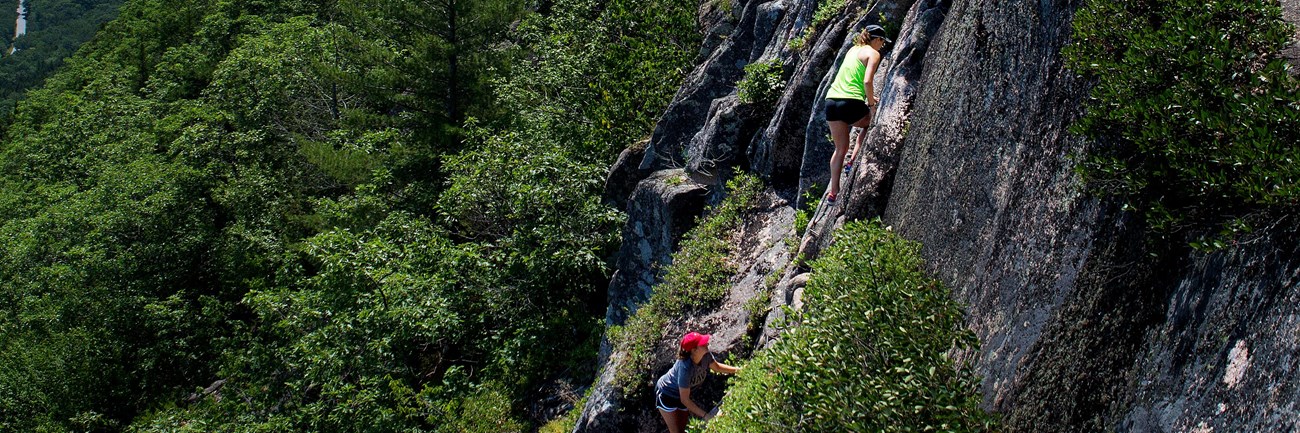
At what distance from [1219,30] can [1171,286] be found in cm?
150

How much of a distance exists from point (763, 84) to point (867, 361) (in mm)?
7739

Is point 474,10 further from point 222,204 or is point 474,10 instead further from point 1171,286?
point 1171,286

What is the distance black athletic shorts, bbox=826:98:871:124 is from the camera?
9.57m

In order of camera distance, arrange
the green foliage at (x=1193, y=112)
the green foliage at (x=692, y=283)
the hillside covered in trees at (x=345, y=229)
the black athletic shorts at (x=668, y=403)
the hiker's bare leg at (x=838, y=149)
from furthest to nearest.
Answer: the hillside covered in trees at (x=345, y=229) → the green foliage at (x=692, y=283) → the black athletic shorts at (x=668, y=403) → the hiker's bare leg at (x=838, y=149) → the green foliage at (x=1193, y=112)

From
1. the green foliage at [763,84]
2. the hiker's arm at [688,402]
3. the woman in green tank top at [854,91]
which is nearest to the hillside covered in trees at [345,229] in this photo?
the green foliage at [763,84]

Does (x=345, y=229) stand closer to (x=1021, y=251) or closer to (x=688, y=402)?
(x=688, y=402)

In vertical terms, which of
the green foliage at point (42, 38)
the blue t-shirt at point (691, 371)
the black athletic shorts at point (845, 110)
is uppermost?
the black athletic shorts at point (845, 110)

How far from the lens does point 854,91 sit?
9.55m

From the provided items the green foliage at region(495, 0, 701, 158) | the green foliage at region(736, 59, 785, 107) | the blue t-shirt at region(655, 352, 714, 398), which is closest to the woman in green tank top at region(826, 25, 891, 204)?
the blue t-shirt at region(655, 352, 714, 398)

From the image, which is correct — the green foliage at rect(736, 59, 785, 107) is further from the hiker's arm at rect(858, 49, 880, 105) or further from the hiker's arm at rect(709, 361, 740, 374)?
the hiker's arm at rect(709, 361, 740, 374)

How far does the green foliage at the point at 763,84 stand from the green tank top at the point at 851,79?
3.99 meters

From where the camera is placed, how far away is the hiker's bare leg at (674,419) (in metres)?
9.94

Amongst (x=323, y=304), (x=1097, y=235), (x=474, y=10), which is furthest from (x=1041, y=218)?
(x=474, y=10)

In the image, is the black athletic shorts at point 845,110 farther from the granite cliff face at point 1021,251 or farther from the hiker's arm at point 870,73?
the granite cliff face at point 1021,251
